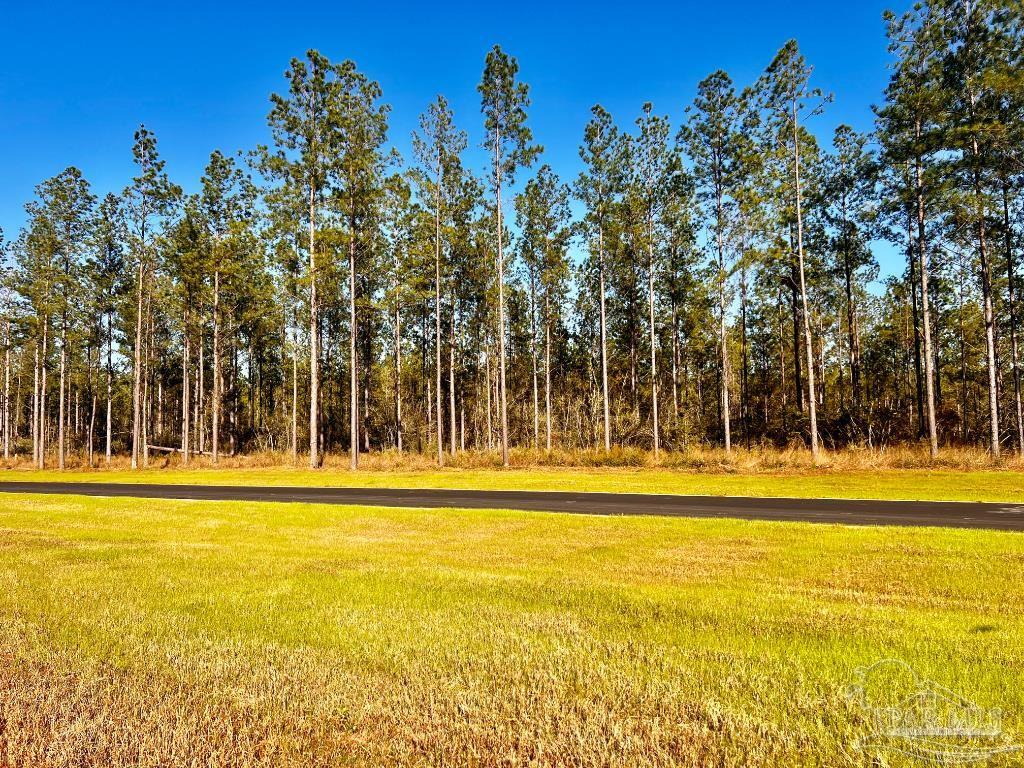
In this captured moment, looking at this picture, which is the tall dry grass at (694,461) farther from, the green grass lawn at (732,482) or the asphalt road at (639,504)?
the asphalt road at (639,504)

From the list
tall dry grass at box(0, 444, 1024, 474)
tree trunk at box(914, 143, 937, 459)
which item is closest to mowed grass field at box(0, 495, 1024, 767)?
tall dry grass at box(0, 444, 1024, 474)

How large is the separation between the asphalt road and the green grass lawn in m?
1.53

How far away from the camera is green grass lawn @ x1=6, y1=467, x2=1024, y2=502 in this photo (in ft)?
45.4

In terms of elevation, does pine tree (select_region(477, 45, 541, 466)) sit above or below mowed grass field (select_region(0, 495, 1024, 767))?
above

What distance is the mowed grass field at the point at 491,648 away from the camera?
112 inches

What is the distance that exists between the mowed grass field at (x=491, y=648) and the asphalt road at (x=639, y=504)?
2367 mm

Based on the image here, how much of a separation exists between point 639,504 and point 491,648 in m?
9.00

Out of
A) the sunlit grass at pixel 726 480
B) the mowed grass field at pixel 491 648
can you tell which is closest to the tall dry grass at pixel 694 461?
the sunlit grass at pixel 726 480

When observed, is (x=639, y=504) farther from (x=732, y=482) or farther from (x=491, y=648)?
(x=491, y=648)

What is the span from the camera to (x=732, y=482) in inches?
675

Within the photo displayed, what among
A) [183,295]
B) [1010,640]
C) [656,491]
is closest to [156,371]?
[183,295]

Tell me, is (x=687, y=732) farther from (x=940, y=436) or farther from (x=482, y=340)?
(x=482, y=340)

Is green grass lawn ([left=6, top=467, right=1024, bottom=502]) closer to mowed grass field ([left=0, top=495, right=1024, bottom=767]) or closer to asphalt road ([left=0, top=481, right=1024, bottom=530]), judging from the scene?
asphalt road ([left=0, top=481, right=1024, bottom=530])

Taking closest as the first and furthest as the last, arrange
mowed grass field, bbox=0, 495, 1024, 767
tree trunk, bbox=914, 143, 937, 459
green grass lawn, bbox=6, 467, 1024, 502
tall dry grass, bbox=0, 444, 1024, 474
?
mowed grass field, bbox=0, 495, 1024, 767, green grass lawn, bbox=6, 467, 1024, 502, tall dry grass, bbox=0, 444, 1024, 474, tree trunk, bbox=914, 143, 937, 459
